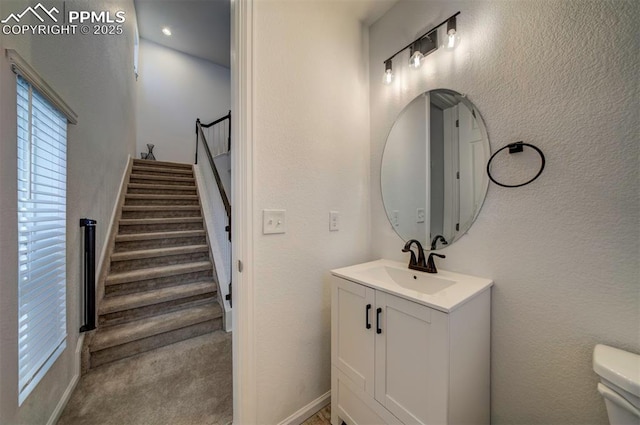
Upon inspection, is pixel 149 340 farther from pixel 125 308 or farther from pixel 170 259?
pixel 170 259

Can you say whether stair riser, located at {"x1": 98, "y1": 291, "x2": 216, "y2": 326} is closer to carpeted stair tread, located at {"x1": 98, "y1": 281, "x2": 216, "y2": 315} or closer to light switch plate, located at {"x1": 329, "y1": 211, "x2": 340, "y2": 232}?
carpeted stair tread, located at {"x1": 98, "y1": 281, "x2": 216, "y2": 315}

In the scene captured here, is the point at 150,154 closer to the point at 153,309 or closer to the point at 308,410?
the point at 153,309

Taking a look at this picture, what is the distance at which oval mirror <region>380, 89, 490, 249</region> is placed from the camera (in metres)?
1.26

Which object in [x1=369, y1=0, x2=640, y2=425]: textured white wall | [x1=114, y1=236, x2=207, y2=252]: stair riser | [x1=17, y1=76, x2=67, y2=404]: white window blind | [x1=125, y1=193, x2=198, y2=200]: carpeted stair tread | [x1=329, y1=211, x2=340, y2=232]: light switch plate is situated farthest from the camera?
[x1=125, y1=193, x2=198, y2=200]: carpeted stair tread

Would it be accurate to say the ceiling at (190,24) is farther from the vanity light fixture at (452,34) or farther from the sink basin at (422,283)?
the sink basin at (422,283)

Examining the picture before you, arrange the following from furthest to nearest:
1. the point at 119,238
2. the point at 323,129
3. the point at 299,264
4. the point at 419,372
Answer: the point at 119,238 < the point at 323,129 < the point at 299,264 < the point at 419,372

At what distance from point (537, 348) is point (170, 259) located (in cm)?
317

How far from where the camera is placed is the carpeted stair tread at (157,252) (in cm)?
251

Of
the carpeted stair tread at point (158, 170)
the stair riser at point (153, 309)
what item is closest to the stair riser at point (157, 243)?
the stair riser at point (153, 309)

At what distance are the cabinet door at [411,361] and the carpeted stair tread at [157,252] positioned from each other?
8.20 ft

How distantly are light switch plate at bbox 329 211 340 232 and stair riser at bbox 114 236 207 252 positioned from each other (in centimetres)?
223

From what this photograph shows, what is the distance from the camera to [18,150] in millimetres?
1070

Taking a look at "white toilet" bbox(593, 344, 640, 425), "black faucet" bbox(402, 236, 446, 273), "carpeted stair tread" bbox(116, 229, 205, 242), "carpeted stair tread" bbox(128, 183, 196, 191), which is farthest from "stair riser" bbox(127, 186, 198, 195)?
"white toilet" bbox(593, 344, 640, 425)

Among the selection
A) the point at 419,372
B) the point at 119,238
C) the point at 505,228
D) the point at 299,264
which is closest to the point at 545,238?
the point at 505,228
